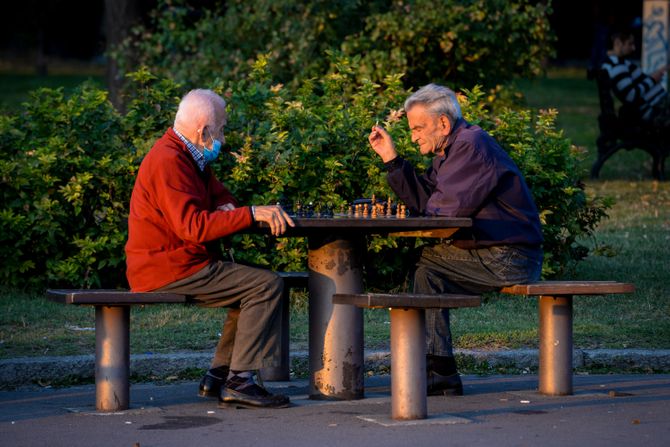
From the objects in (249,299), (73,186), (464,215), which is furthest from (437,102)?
(73,186)

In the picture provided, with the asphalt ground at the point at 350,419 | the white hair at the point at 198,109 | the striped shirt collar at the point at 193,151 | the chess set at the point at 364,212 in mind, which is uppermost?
the white hair at the point at 198,109

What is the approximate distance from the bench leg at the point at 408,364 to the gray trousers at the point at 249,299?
0.64 metres

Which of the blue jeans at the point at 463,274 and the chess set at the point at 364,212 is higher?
the chess set at the point at 364,212

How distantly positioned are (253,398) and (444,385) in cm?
105

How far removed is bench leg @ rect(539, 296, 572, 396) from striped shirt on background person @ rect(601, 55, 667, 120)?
9.73 m

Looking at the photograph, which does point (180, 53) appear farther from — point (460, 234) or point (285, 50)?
point (460, 234)

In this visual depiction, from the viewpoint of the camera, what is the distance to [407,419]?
244 inches

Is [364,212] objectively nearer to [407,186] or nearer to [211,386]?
[407,186]

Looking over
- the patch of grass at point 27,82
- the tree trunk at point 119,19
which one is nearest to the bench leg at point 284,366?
the tree trunk at point 119,19

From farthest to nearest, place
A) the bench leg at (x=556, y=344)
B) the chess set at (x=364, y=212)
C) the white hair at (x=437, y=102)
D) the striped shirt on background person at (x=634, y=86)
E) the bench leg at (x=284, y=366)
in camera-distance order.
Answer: the striped shirt on background person at (x=634, y=86) → the bench leg at (x=284, y=366) → the white hair at (x=437, y=102) → the bench leg at (x=556, y=344) → the chess set at (x=364, y=212)

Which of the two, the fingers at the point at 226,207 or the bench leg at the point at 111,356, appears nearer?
the bench leg at the point at 111,356

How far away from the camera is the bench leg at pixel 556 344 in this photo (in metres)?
6.86

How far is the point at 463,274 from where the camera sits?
693 centimetres

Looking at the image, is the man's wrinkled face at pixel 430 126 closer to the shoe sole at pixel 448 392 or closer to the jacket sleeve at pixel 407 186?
the jacket sleeve at pixel 407 186
